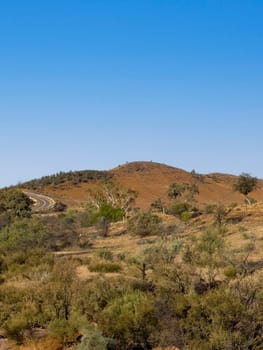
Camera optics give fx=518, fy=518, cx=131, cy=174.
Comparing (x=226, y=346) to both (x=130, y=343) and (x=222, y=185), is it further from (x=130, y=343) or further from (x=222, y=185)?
(x=222, y=185)

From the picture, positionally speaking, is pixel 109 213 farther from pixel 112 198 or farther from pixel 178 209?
pixel 178 209

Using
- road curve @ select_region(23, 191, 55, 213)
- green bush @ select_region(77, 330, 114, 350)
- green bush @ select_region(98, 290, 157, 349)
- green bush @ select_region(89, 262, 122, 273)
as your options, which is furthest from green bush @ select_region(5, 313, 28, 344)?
road curve @ select_region(23, 191, 55, 213)

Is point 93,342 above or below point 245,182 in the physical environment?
below

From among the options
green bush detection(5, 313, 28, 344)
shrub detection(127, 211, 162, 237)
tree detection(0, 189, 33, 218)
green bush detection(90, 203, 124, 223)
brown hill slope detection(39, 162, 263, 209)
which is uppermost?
brown hill slope detection(39, 162, 263, 209)

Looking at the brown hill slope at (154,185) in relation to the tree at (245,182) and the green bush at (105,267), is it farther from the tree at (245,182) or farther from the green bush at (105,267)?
the green bush at (105,267)

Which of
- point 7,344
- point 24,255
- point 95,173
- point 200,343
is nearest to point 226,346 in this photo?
point 200,343

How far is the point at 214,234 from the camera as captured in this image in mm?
→ 29922

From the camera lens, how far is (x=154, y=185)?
12862cm

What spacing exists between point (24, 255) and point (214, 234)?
10.8m

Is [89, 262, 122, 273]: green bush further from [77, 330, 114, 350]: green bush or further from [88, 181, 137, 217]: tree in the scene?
[88, 181, 137, 217]: tree

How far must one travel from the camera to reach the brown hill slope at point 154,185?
114 metres

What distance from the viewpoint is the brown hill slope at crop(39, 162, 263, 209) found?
374 feet

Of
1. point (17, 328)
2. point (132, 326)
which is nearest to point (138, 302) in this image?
point (132, 326)

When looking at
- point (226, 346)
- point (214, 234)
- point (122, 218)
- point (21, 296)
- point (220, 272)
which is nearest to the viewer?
point (226, 346)
